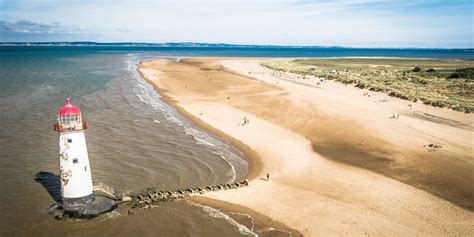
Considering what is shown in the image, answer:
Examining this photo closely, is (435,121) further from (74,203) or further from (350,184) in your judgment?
(74,203)

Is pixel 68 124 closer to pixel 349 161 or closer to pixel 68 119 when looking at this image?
pixel 68 119

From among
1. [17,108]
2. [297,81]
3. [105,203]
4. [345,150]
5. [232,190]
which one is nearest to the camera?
[105,203]

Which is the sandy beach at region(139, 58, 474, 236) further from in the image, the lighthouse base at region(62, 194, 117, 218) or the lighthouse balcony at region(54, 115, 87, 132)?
the lighthouse balcony at region(54, 115, 87, 132)

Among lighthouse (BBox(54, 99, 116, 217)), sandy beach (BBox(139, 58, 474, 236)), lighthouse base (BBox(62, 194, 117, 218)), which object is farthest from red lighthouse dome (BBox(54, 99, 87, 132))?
sandy beach (BBox(139, 58, 474, 236))

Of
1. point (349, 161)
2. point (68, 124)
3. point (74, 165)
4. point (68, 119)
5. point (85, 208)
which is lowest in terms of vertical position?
point (85, 208)

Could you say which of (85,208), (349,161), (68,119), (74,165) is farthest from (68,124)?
(349,161)

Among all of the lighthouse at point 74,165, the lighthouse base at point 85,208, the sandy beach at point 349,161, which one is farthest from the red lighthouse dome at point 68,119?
the sandy beach at point 349,161

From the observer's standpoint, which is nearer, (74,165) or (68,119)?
(68,119)

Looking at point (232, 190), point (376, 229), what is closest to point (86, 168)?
point (232, 190)
